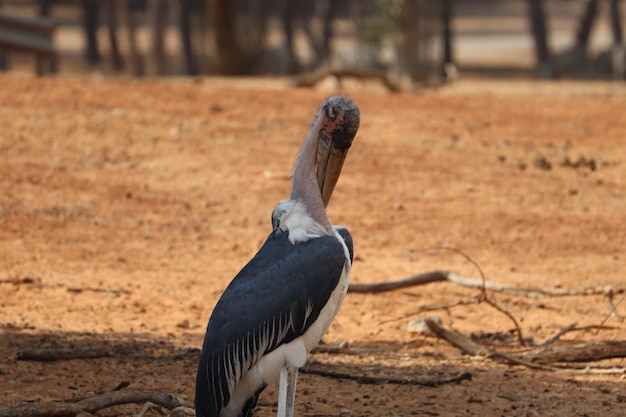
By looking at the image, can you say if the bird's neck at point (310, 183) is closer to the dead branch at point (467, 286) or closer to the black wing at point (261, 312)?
the black wing at point (261, 312)

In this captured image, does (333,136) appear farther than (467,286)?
No

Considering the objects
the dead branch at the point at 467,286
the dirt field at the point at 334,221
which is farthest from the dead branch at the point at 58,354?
the dead branch at the point at 467,286

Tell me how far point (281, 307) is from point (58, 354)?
1635 mm

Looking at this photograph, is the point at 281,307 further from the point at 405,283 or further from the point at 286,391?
the point at 405,283

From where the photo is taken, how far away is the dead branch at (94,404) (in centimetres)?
432

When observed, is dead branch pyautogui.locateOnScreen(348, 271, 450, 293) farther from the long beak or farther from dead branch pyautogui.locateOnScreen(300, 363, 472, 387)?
the long beak

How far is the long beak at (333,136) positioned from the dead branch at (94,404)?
1.02 meters

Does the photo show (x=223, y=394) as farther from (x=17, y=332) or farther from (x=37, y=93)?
(x=37, y=93)

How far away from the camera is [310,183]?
4.35m

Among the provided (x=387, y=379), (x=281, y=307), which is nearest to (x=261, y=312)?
(x=281, y=307)

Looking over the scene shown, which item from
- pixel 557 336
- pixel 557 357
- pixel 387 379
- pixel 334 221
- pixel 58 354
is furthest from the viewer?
pixel 334 221

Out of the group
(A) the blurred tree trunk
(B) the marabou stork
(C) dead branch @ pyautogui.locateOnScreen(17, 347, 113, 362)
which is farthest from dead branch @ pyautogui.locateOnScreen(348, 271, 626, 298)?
(A) the blurred tree trunk

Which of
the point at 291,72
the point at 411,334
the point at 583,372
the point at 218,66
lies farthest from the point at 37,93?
the point at 291,72

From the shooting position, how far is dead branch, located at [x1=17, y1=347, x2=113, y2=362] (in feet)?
17.2
